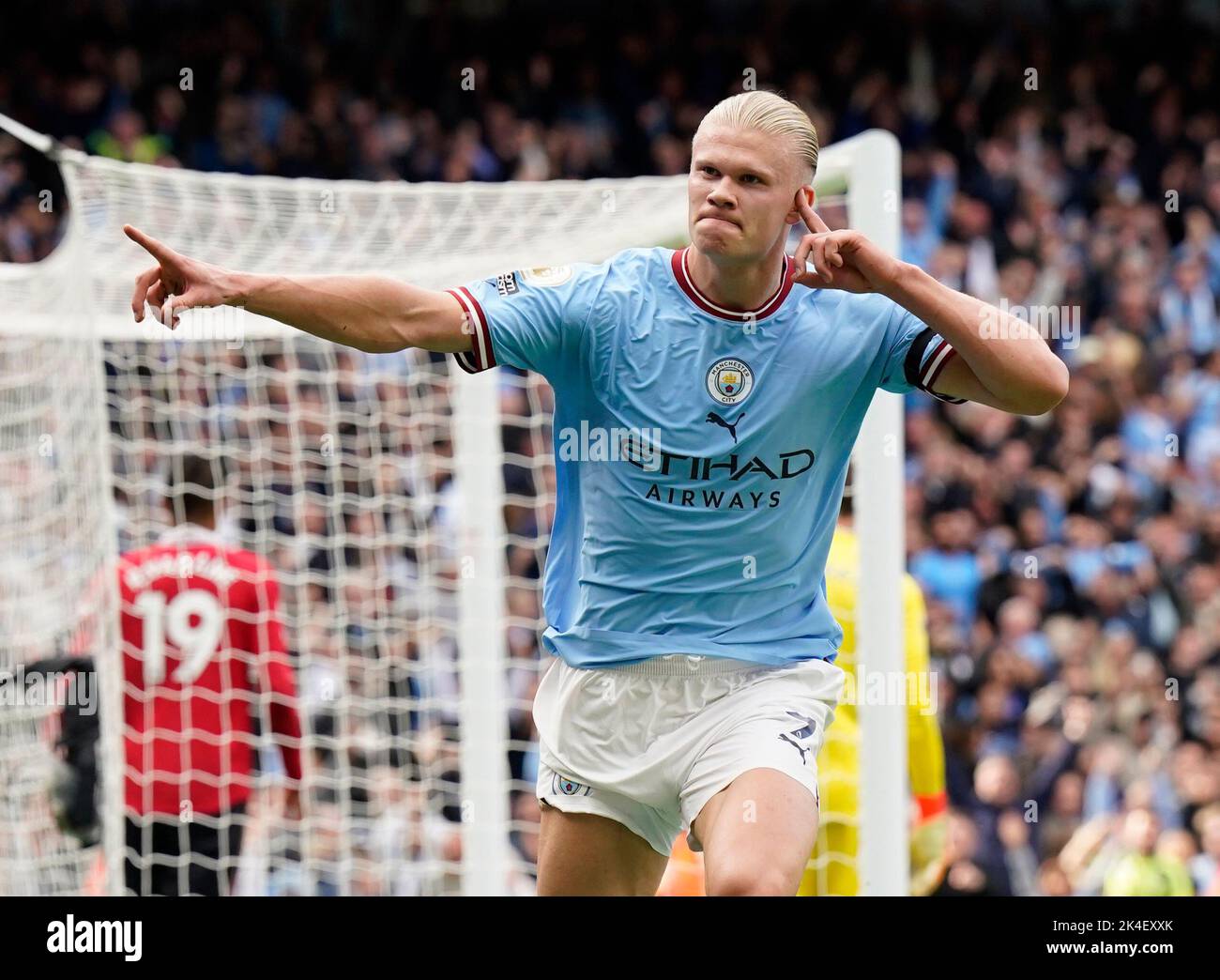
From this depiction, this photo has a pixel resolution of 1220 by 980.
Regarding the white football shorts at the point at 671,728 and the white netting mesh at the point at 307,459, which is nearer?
the white football shorts at the point at 671,728

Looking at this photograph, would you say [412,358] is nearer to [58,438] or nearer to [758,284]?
[58,438]

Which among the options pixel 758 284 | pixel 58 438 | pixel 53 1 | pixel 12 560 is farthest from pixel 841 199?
pixel 53 1

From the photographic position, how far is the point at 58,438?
636 cm

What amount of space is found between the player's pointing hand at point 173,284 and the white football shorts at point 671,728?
1185mm

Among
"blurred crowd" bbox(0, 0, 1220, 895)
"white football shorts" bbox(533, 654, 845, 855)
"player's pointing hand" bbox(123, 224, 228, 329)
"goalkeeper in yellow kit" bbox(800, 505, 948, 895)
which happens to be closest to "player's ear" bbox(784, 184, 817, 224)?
"white football shorts" bbox(533, 654, 845, 855)

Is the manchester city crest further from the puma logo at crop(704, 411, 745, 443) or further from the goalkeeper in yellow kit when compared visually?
the goalkeeper in yellow kit

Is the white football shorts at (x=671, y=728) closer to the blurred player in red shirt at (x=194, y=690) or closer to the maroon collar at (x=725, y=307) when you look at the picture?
the maroon collar at (x=725, y=307)

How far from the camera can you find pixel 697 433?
3844 mm

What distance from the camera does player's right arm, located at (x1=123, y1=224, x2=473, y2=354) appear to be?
135 inches

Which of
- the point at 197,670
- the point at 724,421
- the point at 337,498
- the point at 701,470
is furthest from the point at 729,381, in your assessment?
the point at 197,670

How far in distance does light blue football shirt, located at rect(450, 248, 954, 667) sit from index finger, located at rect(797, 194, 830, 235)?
23 centimetres

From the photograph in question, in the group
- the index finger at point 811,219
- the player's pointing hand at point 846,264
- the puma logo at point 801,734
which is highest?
the index finger at point 811,219

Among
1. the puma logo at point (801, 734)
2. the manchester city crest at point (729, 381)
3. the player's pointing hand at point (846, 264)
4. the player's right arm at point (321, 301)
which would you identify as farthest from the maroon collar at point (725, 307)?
the puma logo at point (801, 734)

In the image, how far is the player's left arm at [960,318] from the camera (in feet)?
11.6
